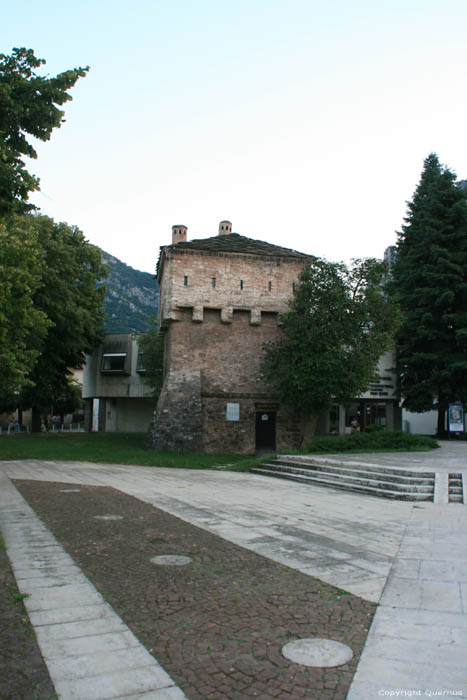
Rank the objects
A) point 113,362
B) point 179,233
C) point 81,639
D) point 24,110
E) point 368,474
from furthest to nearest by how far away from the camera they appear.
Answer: point 113,362 < point 179,233 < point 368,474 < point 24,110 < point 81,639

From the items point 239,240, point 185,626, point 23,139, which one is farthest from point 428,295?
Result: point 185,626

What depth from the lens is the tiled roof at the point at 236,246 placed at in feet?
90.2

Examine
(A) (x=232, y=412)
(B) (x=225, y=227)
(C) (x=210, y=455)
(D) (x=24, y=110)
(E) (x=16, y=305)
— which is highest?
(B) (x=225, y=227)

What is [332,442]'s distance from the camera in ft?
70.6

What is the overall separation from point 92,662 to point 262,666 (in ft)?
3.83

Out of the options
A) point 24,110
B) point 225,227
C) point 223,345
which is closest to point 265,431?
point 223,345

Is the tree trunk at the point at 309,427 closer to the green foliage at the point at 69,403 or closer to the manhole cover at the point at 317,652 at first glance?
the manhole cover at the point at 317,652

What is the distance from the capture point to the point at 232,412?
27.2 metres

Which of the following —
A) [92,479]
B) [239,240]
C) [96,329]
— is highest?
[239,240]

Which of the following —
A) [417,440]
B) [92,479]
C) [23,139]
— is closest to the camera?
[23,139]

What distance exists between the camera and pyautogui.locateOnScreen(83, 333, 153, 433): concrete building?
4597 cm

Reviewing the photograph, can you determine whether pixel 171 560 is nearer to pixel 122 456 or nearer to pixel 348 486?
pixel 348 486

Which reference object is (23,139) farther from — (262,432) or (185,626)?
(262,432)

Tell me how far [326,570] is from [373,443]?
16108mm
